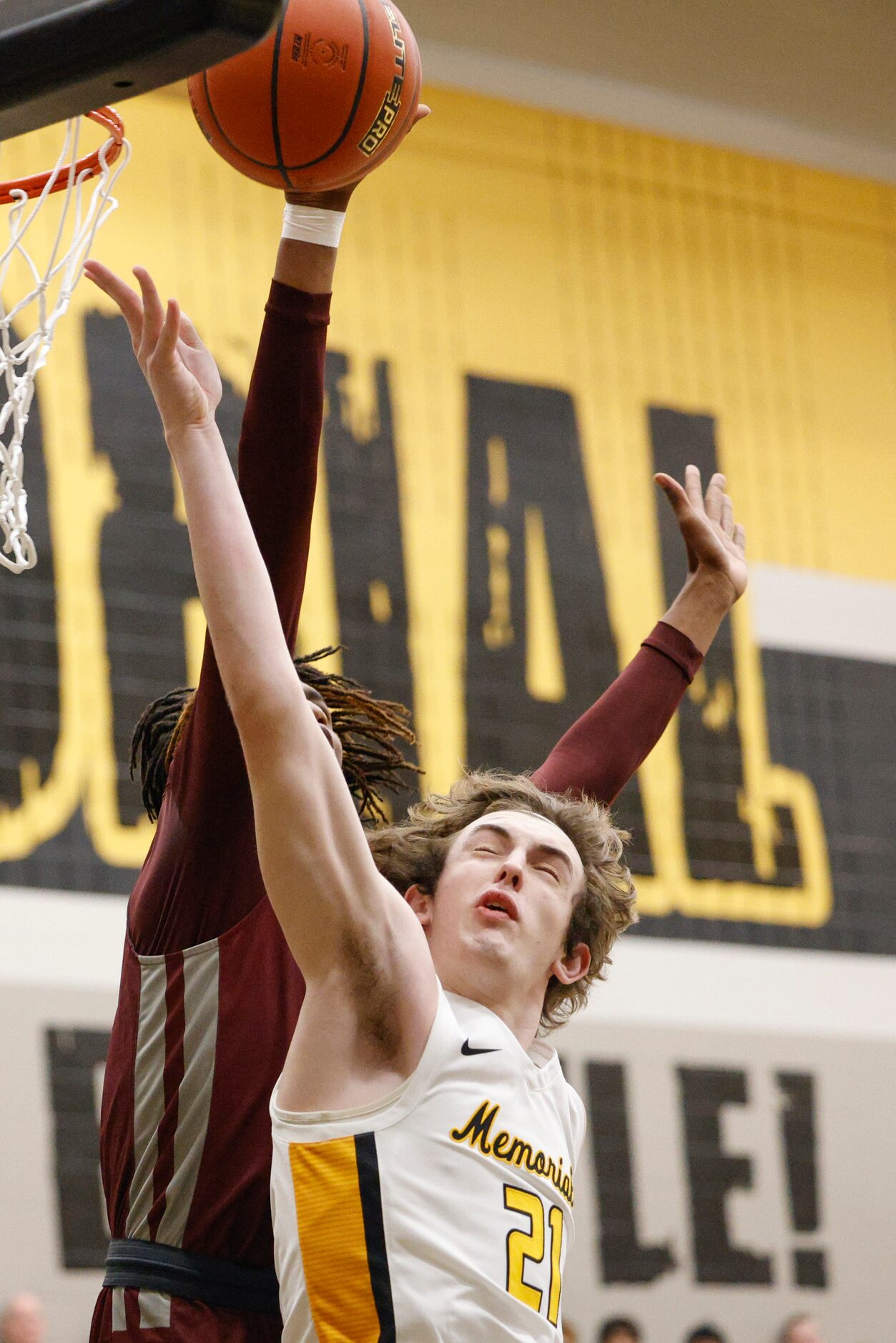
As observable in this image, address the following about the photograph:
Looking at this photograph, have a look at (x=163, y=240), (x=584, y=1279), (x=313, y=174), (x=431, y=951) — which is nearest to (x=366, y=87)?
(x=313, y=174)

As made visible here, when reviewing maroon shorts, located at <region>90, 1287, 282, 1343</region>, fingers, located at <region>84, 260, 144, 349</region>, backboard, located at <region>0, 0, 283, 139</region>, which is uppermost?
backboard, located at <region>0, 0, 283, 139</region>

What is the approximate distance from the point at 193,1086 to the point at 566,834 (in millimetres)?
638

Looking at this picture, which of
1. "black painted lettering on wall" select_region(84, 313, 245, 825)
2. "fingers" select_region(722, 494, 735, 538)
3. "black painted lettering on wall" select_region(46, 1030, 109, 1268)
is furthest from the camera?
"black painted lettering on wall" select_region(84, 313, 245, 825)

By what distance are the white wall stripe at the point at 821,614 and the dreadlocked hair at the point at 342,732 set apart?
5.46 meters

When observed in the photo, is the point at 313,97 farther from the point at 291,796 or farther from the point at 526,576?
the point at 526,576

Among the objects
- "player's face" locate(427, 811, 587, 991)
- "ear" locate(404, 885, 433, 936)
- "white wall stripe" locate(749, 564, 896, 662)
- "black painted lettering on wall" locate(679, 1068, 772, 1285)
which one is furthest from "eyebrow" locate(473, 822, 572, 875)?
"white wall stripe" locate(749, 564, 896, 662)

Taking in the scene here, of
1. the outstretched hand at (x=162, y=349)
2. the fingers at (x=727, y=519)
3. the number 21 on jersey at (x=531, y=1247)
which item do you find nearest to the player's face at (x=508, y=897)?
the number 21 on jersey at (x=531, y=1247)

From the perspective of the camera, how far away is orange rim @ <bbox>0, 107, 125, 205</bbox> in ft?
10.2

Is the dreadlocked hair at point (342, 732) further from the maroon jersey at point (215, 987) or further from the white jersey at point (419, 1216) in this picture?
the white jersey at point (419, 1216)

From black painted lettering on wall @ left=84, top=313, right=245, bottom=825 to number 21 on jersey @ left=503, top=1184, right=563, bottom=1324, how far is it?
14.5 ft

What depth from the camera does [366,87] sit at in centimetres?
249

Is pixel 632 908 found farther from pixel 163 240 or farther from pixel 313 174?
pixel 163 240

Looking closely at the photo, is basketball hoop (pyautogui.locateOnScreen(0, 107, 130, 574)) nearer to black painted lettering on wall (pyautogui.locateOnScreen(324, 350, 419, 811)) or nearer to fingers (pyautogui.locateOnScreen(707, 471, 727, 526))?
fingers (pyautogui.locateOnScreen(707, 471, 727, 526))

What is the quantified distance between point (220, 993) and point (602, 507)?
568 cm
